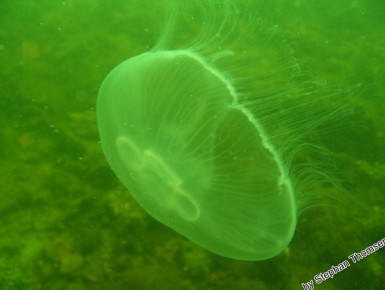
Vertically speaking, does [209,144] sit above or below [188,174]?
above

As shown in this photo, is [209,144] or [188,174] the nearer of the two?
[209,144]

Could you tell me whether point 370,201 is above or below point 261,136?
below

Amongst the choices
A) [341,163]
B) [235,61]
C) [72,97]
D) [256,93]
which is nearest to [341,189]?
[341,163]

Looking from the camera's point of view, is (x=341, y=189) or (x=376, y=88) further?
(x=376, y=88)

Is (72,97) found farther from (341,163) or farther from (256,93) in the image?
(341,163)
